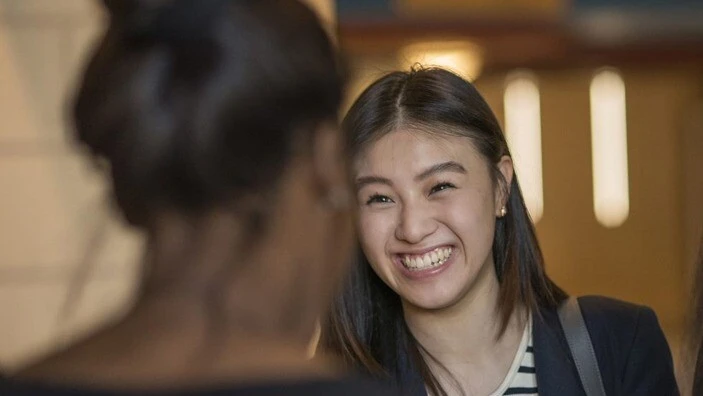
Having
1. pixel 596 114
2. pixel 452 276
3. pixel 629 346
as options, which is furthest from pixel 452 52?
pixel 452 276

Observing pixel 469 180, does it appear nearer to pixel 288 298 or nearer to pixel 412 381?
pixel 412 381

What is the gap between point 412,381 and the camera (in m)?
2.39

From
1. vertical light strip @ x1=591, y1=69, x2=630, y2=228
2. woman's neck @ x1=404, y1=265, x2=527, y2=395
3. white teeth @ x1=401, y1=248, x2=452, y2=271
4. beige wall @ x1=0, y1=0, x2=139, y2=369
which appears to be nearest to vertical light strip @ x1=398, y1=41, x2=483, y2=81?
vertical light strip @ x1=591, y1=69, x2=630, y2=228

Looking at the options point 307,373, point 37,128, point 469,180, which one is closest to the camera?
point 307,373

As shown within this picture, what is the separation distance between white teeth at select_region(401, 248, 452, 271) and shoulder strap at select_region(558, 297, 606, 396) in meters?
0.30

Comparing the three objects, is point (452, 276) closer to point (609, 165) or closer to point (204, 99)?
point (204, 99)

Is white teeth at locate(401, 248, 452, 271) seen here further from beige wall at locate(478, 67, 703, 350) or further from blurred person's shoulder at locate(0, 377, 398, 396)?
beige wall at locate(478, 67, 703, 350)

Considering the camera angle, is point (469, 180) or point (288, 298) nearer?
point (288, 298)

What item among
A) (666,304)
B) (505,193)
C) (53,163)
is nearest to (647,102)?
(666,304)

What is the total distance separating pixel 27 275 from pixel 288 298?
114 inches

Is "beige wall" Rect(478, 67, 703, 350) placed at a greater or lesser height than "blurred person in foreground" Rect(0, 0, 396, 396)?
lesser

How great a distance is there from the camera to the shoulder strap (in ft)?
7.71

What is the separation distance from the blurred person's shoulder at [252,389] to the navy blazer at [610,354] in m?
1.41

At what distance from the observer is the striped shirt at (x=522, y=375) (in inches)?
93.3
